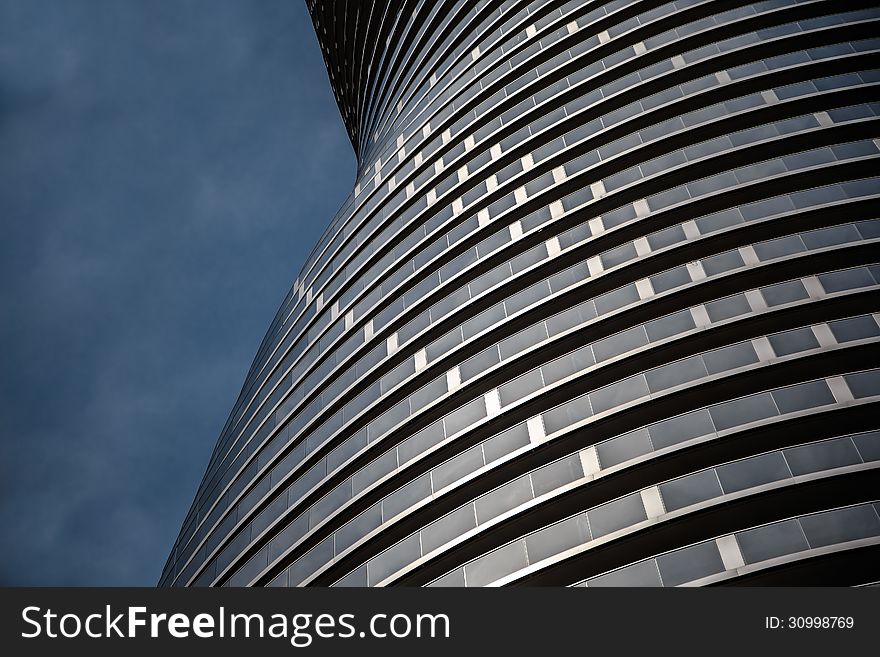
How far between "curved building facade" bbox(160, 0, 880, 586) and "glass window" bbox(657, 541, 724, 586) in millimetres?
70

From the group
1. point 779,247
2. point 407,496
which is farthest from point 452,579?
point 779,247

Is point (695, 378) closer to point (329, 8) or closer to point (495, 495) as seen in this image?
point (495, 495)

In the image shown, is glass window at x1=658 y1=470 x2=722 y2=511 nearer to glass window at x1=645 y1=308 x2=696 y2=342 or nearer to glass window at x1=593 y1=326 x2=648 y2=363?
glass window at x1=593 y1=326 x2=648 y2=363

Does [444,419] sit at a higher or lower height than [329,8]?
lower

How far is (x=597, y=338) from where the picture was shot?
106ft

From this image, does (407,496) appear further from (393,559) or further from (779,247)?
(779,247)

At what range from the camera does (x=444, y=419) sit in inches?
1275

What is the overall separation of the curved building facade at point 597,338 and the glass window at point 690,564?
70 millimetres

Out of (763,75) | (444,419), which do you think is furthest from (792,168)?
(444,419)

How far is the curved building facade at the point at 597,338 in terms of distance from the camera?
85.7 ft

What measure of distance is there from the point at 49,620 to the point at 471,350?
61.7 ft

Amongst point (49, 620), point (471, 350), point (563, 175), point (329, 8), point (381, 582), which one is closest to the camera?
point (49, 620)

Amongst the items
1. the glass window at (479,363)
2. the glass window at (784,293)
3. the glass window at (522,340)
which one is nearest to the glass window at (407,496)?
the glass window at (479,363)

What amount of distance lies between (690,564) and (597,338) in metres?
9.69
